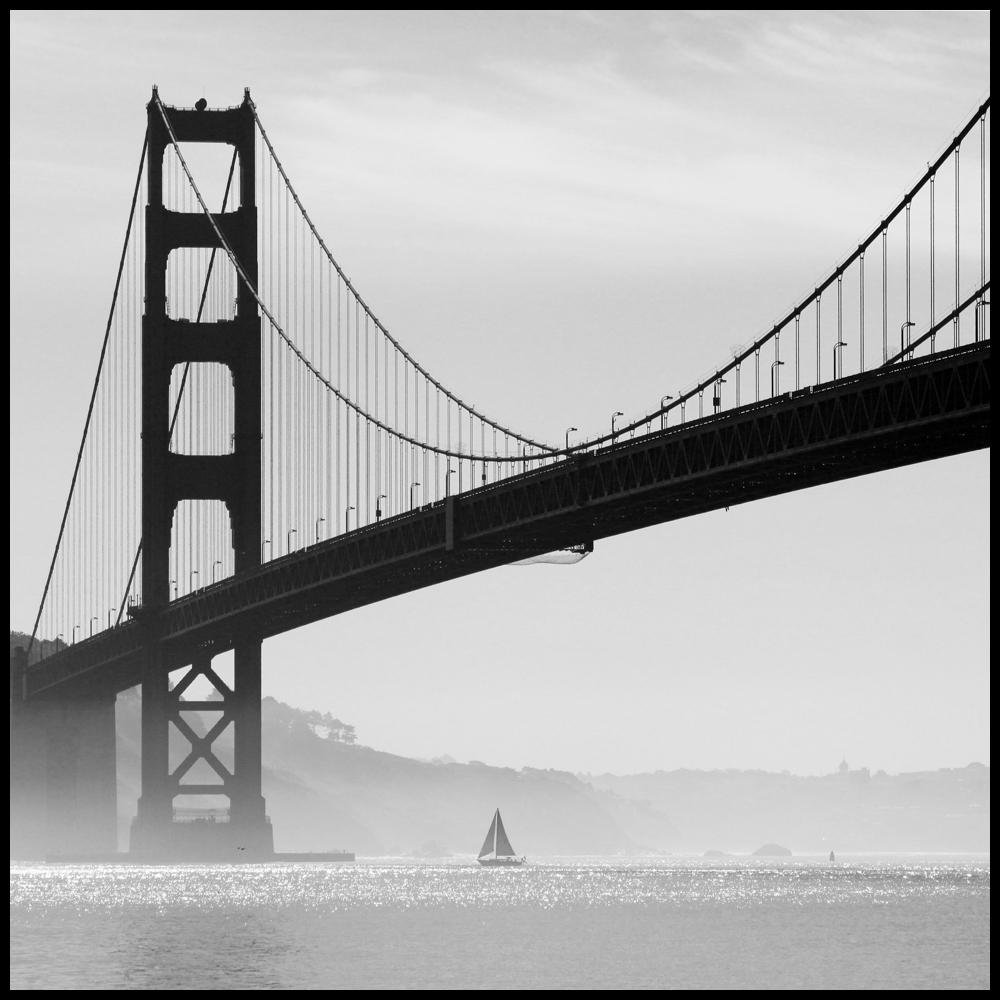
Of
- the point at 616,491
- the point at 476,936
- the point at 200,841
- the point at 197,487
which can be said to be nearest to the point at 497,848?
the point at 200,841

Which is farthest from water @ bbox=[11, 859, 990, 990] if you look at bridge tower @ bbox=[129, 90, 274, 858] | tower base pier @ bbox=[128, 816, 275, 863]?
bridge tower @ bbox=[129, 90, 274, 858]

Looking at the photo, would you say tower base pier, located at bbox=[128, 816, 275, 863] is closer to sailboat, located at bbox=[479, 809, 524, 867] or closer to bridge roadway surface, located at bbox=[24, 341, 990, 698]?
bridge roadway surface, located at bbox=[24, 341, 990, 698]

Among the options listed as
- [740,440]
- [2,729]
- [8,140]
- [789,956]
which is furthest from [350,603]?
[8,140]

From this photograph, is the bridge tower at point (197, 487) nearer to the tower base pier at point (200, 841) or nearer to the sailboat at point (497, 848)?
the tower base pier at point (200, 841)

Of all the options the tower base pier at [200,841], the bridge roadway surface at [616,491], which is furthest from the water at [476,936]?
the bridge roadway surface at [616,491]

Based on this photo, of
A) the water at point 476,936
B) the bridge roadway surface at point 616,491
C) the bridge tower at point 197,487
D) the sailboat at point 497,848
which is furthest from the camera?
the sailboat at point 497,848

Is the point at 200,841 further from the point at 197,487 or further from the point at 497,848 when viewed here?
the point at 497,848
